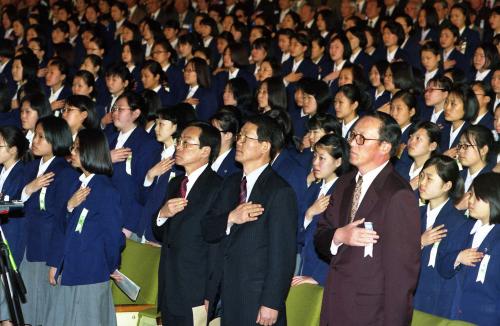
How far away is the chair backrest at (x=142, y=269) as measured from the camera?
646cm

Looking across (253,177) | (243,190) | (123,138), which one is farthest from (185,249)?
(123,138)

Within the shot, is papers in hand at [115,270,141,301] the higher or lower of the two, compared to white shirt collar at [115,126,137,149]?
lower

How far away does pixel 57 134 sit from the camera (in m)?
6.89

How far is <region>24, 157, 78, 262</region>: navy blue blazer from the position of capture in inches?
261

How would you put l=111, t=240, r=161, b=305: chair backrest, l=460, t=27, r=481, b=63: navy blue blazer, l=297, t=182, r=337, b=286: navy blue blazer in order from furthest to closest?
l=460, t=27, r=481, b=63: navy blue blazer → l=111, t=240, r=161, b=305: chair backrest → l=297, t=182, r=337, b=286: navy blue blazer

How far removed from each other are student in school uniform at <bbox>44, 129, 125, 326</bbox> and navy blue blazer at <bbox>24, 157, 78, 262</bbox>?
0.33 meters

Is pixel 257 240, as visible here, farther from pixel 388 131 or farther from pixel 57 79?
pixel 57 79

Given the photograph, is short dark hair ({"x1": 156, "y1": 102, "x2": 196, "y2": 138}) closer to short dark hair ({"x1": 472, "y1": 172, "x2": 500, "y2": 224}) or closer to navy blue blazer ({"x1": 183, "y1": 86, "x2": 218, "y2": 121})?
navy blue blazer ({"x1": 183, "y1": 86, "x2": 218, "y2": 121})

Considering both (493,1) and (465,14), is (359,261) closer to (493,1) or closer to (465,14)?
(465,14)

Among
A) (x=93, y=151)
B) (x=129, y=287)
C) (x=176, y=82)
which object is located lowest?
(x=129, y=287)

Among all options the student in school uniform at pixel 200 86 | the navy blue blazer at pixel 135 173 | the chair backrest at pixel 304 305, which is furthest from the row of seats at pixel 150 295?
the student in school uniform at pixel 200 86

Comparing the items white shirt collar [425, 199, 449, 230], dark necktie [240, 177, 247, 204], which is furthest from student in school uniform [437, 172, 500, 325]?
dark necktie [240, 177, 247, 204]

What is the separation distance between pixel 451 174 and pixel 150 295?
224 centimetres

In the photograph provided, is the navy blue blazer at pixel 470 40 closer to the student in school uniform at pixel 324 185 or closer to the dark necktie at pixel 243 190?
the student in school uniform at pixel 324 185
